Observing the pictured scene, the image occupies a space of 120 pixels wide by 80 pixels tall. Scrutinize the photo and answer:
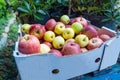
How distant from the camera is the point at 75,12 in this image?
248cm

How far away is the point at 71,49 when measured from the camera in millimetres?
1489

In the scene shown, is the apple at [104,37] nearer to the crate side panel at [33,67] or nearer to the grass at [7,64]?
the crate side panel at [33,67]

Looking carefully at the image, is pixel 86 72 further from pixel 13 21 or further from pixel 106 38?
pixel 13 21

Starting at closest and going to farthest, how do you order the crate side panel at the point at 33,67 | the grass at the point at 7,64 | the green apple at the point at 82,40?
the crate side panel at the point at 33,67, the green apple at the point at 82,40, the grass at the point at 7,64

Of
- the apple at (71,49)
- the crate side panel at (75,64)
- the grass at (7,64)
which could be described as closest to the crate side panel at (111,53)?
the crate side panel at (75,64)

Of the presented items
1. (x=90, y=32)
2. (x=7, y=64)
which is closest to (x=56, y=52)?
(x=90, y=32)

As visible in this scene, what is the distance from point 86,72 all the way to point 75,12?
1.02 meters

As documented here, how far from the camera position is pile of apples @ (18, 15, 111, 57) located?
1489mm

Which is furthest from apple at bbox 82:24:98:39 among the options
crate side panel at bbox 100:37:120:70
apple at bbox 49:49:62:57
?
apple at bbox 49:49:62:57

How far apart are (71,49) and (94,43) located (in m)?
0.19

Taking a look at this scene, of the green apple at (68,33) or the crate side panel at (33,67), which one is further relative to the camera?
the green apple at (68,33)

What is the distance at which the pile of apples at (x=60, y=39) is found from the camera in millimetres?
1489

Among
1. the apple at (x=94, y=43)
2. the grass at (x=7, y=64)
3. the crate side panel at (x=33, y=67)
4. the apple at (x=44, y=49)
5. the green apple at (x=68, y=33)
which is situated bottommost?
the grass at (x=7, y=64)

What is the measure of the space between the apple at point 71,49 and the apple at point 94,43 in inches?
4.0
